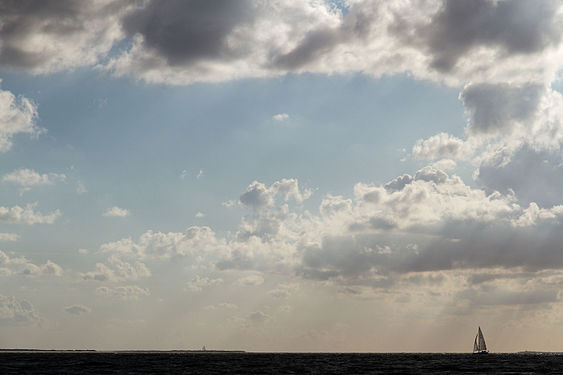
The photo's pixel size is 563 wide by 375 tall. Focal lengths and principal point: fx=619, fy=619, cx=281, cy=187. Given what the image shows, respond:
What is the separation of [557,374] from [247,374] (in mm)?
69134

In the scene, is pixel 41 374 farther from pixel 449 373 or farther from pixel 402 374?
pixel 449 373

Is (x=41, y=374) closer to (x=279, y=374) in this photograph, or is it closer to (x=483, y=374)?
(x=279, y=374)

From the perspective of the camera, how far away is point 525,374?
452 feet

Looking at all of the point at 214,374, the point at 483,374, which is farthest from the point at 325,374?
the point at 483,374

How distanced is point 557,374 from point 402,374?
35520mm

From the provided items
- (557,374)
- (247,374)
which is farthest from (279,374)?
(557,374)

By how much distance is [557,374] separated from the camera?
13812 cm

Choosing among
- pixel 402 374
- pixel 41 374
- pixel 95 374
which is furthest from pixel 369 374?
pixel 41 374

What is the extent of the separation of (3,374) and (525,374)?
11264 cm

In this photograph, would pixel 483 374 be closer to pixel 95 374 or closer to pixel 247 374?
pixel 247 374

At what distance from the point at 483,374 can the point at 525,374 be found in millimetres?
10297

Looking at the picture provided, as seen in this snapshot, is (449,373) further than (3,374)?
Yes

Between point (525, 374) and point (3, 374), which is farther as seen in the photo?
point (525, 374)

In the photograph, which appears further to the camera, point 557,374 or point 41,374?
point 557,374
